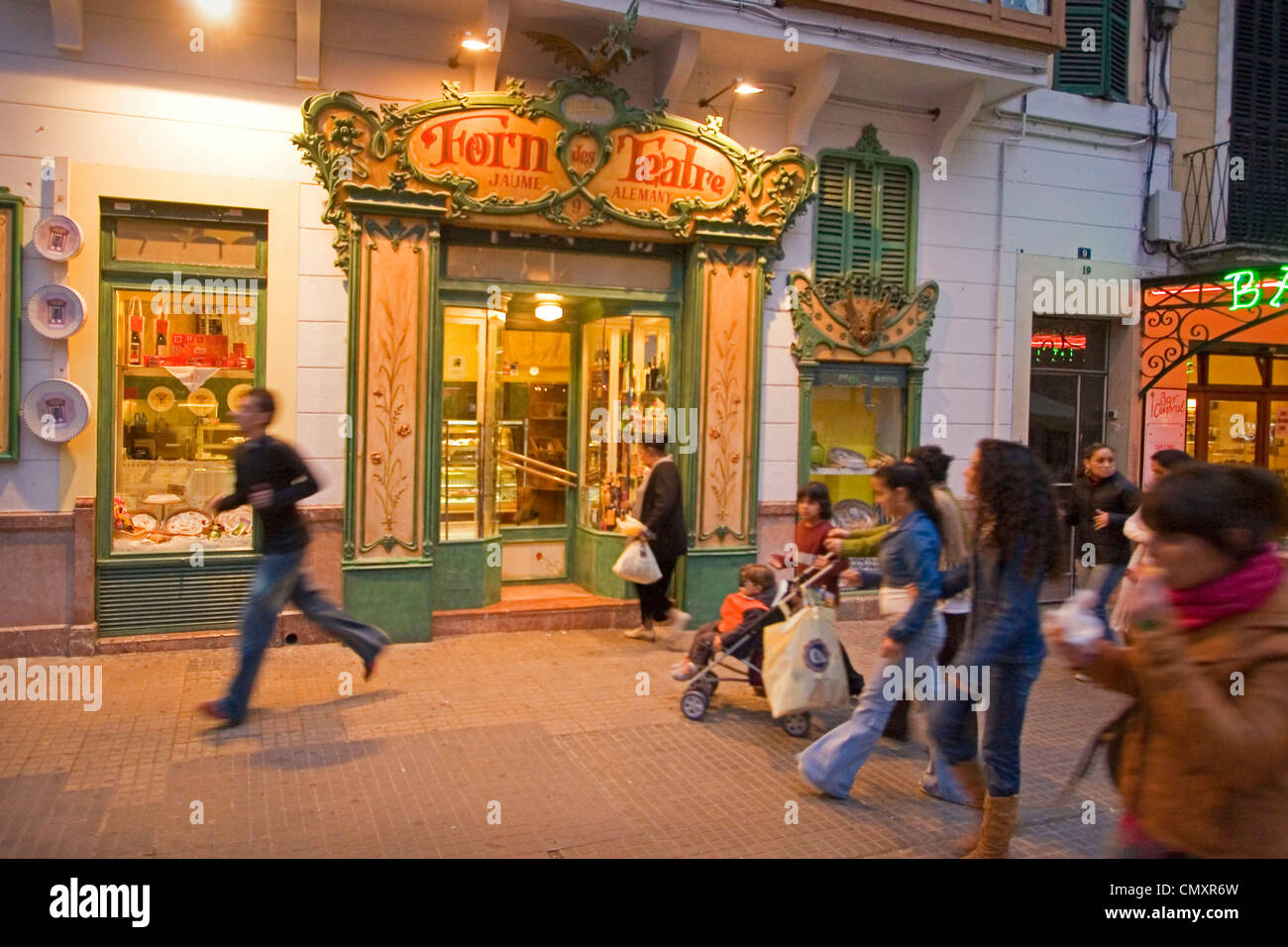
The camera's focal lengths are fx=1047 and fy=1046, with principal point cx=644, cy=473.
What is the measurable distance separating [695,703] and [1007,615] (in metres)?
2.82

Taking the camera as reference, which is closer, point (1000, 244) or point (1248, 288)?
point (1248, 288)

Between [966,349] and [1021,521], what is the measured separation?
6771mm

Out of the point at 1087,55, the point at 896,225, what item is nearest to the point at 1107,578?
the point at 896,225

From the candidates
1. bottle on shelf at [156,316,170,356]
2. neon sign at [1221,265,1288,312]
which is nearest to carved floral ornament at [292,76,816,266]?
bottle on shelf at [156,316,170,356]

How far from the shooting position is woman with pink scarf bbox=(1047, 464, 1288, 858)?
91.9 inches

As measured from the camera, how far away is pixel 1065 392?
11.5 m

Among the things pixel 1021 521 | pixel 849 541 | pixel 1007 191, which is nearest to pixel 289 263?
pixel 849 541

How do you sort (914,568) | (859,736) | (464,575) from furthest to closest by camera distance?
(464,575) → (859,736) → (914,568)

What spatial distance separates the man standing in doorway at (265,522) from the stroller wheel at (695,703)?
2584mm

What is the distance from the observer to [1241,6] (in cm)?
1200

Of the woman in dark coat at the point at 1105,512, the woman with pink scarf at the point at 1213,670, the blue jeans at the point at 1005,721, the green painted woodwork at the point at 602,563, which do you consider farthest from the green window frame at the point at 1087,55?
the woman with pink scarf at the point at 1213,670

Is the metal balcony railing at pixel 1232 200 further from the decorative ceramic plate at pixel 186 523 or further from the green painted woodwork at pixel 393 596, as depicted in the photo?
the decorative ceramic plate at pixel 186 523

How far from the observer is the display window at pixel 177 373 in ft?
26.1

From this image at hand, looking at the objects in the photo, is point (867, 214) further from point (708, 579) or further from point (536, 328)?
point (708, 579)
